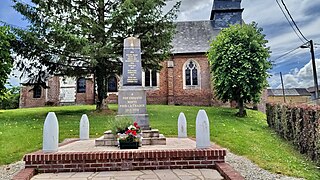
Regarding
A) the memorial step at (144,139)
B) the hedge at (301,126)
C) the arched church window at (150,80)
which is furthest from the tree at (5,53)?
the arched church window at (150,80)

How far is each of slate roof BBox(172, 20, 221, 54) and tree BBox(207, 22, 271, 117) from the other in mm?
9097

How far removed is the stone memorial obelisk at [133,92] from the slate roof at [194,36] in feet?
55.1

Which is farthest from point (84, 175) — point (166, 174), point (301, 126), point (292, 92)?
point (292, 92)

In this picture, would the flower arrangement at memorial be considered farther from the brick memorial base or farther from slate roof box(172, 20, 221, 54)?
slate roof box(172, 20, 221, 54)

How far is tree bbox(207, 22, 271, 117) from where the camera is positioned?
15383 mm

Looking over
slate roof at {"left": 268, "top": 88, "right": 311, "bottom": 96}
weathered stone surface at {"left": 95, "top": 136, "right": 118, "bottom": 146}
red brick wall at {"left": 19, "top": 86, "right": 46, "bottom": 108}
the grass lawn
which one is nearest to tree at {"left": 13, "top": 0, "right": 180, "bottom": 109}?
the grass lawn

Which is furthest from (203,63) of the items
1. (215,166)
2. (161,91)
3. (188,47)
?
(215,166)

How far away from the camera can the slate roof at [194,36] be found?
84.4ft

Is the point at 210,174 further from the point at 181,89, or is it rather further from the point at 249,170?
the point at 181,89

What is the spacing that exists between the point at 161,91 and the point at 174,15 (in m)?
11.3

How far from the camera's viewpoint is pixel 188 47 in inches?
1024

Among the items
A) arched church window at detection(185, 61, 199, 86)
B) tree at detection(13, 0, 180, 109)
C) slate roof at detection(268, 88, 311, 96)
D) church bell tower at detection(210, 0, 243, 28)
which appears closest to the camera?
tree at detection(13, 0, 180, 109)

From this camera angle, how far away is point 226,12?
94.4 ft

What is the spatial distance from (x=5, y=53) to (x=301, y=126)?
13.8 meters
